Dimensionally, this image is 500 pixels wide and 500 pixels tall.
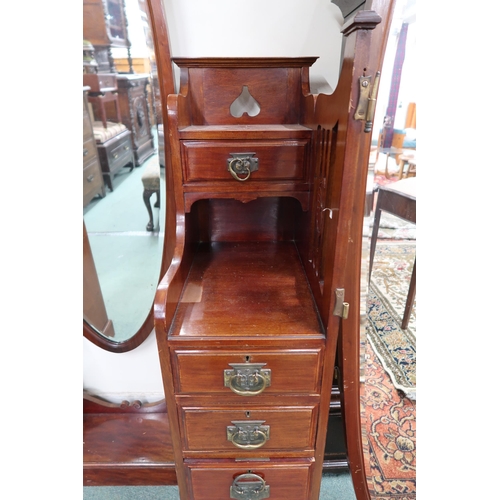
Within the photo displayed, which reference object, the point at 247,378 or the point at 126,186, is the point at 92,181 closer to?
the point at 126,186

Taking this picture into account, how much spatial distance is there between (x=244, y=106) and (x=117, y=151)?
1.17 ft

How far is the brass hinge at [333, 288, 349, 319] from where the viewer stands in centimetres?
64

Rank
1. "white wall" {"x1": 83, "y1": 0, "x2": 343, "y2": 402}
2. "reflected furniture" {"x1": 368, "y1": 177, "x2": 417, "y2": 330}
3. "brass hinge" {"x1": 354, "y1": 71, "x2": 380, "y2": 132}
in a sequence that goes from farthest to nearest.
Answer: "reflected furniture" {"x1": 368, "y1": 177, "x2": 417, "y2": 330}
"white wall" {"x1": 83, "y1": 0, "x2": 343, "y2": 402}
"brass hinge" {"x1": 354, "y1": 71, "x2": 380, "y2": 132}

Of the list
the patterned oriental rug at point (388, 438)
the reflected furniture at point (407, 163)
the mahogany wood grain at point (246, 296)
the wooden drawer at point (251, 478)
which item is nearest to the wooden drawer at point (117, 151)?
the mahogany wood grain at point (246, 296)

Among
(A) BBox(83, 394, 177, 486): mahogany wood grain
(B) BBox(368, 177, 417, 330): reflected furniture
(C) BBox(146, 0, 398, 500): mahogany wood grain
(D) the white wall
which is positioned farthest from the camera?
(B) BBox(368, 177, 417, 330): reflected furniture

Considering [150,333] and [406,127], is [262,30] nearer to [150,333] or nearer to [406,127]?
[150,333]

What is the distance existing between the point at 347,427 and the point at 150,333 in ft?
2.09

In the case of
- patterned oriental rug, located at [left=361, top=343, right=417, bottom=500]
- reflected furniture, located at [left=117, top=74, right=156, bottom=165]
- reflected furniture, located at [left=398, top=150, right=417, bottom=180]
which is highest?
reflected furniture, located at [left=117, top=74, right=156, bottom=165]

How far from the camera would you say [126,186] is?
978mm

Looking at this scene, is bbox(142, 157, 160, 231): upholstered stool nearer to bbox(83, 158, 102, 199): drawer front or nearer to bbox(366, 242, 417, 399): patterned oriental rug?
bbox(83, 158, 102, 199): drawer front

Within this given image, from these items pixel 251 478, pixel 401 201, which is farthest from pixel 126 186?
pixel 401 201

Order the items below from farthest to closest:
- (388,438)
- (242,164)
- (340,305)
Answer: (388,438)
(242,164)
(340,305)

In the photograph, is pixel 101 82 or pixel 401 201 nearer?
pixel 101 82

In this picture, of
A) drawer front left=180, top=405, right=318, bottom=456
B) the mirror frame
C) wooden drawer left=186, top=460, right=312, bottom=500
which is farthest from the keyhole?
wooden drawer left=186, top=460, right=312, bottom=500
